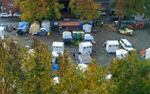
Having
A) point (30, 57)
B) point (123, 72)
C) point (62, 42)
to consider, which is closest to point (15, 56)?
point (30, 57)

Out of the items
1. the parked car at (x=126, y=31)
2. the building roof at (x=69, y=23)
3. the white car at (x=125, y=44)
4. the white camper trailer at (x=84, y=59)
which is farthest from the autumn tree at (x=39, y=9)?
the white camper trailer at (x=84, y=59)

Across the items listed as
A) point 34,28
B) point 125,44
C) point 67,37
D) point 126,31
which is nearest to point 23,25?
point 34,28

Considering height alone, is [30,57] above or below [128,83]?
above

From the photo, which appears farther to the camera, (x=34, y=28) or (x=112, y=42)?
(x=34, y=28)

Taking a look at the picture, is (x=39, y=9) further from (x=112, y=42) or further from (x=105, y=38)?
(x=112, y=42)

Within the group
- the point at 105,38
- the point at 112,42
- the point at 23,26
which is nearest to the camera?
the point at 112,42

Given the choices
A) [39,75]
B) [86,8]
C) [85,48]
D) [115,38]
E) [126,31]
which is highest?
[39,75]

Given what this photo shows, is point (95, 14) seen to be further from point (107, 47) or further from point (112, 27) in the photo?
point (107, 47)
